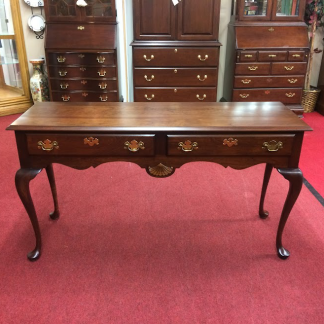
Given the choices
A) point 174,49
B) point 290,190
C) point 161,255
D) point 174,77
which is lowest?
point 161,255

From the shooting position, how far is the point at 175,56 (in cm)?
396

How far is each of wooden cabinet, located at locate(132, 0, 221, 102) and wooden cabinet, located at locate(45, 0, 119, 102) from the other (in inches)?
12.2

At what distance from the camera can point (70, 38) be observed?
3953 millimetres

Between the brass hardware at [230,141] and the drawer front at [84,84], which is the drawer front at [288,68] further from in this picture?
the brass hardware at [230,141]

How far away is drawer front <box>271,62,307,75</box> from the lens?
4023 mm

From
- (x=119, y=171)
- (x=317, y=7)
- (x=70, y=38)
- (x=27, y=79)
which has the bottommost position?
(x=119, y=171)

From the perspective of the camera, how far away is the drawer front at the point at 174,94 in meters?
4.09

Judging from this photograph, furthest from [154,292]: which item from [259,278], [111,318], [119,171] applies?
[119,171]

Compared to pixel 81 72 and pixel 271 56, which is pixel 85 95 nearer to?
pixel 81 72

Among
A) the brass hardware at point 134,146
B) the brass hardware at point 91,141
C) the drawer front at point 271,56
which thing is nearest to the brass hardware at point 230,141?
the brass hardware at point 134,146

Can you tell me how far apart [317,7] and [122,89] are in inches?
101

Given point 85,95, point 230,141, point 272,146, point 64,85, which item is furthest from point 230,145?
point 64,85

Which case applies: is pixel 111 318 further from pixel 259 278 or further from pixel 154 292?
pixel 259 278

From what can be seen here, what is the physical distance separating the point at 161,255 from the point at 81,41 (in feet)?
9.57
